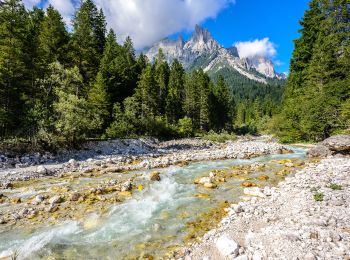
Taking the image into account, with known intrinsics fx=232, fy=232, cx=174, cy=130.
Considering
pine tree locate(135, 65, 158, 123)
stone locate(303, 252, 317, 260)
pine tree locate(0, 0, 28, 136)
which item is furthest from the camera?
pine tree locate(135, 65, 158, 123)

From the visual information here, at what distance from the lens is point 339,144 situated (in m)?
18.0

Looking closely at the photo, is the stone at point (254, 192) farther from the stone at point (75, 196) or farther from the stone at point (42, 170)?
the stone at point (42, 170)

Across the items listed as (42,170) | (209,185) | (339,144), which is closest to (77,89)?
(42,170)

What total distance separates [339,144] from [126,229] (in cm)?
1777

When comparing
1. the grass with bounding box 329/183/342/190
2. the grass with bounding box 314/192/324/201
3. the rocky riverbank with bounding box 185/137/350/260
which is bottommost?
the rocky riverbank with bounding box 185/137/350/260

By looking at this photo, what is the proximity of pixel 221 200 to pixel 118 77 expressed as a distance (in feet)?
120

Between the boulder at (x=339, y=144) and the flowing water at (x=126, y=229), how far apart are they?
11246 mm

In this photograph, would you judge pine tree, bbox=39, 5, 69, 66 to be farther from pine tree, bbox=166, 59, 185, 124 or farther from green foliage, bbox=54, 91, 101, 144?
pine tree, bbox=166, 59, 185, 124

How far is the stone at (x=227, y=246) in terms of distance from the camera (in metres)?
5.66

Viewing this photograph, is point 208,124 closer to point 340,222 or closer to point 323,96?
point 323,96

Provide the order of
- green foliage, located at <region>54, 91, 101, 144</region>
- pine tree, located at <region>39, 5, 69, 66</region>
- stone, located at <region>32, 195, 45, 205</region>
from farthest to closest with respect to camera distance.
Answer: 1. pine tree, located at <region>39, 5, 69, 66</region>
2. green foliage, located at <region>54, 91, 101, 144</region>
3. stone, located at <region>32, 195, 45, 205</region>

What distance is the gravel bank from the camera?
5461 mm

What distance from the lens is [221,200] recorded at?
10.3m

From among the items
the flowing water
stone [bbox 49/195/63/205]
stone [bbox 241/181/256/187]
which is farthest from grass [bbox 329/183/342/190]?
stone [bbox 49/195/63/205]
